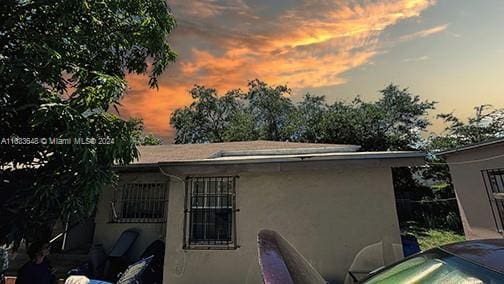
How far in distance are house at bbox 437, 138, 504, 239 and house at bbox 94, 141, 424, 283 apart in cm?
311

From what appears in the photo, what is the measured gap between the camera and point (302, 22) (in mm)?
7418

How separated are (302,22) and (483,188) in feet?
22.5

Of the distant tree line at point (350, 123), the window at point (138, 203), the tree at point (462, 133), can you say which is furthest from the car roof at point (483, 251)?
the tree at point (462, 133)

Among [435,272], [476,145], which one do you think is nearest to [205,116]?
[476,145]

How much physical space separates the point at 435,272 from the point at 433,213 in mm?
17602

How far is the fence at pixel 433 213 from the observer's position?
1421 centimetres

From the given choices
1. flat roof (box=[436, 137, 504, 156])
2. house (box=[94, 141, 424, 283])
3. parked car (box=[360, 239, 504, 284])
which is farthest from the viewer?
flat roof (box=[436, 137, 504, 156])

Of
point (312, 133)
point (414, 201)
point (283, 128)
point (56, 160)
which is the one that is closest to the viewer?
point (56, 160)

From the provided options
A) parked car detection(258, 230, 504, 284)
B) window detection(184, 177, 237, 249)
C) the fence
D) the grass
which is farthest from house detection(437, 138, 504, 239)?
the fence

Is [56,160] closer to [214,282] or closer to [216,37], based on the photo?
[214,282]

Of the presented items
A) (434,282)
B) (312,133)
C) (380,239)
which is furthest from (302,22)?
(312,133)

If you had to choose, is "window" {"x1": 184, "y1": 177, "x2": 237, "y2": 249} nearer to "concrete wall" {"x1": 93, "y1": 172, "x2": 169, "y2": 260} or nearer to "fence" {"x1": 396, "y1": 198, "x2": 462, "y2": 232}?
"concrete wall" {"x1": 93, "y1": 172, "x2": 169, "y2": 260}

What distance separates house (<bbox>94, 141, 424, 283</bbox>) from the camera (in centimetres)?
488

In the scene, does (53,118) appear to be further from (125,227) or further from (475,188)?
(475,188)
